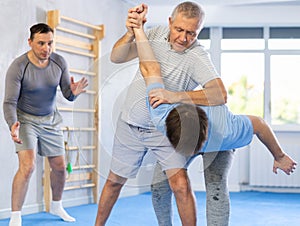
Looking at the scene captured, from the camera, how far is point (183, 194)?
2.54 meters

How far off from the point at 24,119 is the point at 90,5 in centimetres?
217

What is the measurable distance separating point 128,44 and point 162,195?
0.77 m

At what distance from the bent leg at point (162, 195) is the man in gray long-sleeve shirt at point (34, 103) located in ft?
2.79

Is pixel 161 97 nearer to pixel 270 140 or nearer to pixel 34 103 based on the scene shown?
pixel 270 140

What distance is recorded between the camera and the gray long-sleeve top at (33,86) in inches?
136

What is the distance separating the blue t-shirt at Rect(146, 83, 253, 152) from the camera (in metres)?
2.35

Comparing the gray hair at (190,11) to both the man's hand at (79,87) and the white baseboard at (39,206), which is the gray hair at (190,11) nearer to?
the man's hand at (79,87)

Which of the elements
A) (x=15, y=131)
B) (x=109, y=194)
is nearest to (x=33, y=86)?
(x=15, y=131)

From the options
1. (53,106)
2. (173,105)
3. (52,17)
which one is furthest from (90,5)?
(173,105)

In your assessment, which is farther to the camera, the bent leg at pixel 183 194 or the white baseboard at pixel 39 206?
the white baseboard at pixel 39 206

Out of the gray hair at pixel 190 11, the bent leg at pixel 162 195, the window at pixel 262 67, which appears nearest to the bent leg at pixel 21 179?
the bent leg at pixel 162 195

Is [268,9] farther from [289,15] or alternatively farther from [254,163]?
[254,163]

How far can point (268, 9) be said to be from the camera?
6.63 meters

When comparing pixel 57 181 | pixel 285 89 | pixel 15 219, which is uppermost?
pixel 285 89
